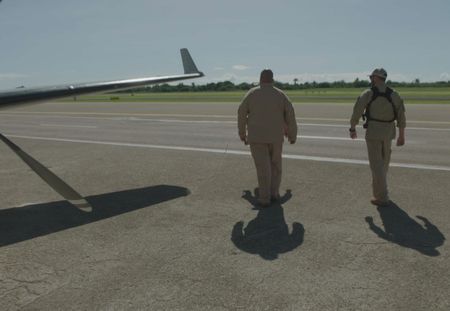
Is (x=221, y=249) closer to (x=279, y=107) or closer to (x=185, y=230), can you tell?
(x=185, y=230)

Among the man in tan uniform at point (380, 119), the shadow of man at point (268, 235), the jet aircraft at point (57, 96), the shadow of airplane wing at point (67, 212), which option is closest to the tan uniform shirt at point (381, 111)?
the man in tan uniform at point (380, 119)

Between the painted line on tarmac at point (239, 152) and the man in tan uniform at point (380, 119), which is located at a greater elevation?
the man in tan uniform at point (380, 119)

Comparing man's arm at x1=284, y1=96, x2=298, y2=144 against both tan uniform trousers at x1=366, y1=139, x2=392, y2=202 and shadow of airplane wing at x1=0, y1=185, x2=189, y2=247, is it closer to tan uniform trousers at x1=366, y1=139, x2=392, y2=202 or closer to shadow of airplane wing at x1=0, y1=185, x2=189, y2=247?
tan uniform trousers at x1=366, y1=139, x2=392, y2=202

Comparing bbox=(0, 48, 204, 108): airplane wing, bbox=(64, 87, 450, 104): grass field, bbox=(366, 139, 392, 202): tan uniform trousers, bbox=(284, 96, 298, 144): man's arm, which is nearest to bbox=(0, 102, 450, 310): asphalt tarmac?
bbox=(366, 139, 392, 202): tan uniform trousers

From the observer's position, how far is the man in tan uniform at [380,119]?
546 cm

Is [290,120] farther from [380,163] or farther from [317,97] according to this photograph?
[317,97]

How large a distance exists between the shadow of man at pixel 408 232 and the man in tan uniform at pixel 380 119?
42cm

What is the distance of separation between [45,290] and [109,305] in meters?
0.68

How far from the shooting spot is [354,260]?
3.89m

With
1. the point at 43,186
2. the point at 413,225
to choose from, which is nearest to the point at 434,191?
the point at 413,225

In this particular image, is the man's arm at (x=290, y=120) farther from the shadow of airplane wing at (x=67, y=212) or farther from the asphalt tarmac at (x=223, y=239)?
the shadow of airplane wing at (x=67, y=212)

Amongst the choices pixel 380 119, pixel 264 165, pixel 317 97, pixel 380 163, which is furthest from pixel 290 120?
pixel 317 97

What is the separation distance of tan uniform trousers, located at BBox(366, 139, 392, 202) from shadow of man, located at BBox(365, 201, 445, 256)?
31 centimetres

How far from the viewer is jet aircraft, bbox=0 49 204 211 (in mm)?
4828
